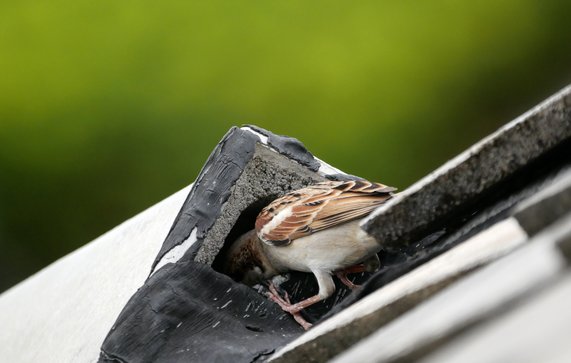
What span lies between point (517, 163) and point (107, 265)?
1576 millimetres

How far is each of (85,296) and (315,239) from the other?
0.67 metres

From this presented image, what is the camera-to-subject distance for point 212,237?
1934mm

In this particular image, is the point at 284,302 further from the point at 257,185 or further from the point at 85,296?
the point at 85,296

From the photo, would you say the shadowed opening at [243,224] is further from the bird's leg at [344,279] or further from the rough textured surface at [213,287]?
the bird's leg at [344,279]

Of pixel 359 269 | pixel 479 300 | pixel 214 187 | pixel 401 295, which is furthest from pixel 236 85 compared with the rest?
pixel 479 300

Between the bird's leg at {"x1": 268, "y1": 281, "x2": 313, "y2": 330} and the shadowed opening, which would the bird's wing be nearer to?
the shadowed opening

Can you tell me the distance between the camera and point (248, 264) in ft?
7.00

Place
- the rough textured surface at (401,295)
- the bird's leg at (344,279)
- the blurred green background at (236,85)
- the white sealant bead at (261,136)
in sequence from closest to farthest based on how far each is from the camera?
1. the rough textured surface at (401,295)
2. the white sealant bead at (261,136)
3. the bird's leg at (344,279)
4. the blurred green background at (236,85)

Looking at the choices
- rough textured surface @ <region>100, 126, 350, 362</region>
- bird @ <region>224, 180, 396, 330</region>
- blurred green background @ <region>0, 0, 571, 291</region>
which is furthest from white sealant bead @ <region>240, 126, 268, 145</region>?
blurred green background @ <region>0, 0, 571, 291</region>

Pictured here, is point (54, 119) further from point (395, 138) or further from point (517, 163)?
point (517, 163)

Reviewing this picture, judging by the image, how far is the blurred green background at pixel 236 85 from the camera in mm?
6227

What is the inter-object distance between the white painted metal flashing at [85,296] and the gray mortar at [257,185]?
288 mm

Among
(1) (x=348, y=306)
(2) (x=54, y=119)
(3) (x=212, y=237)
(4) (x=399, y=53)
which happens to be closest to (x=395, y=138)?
(4) (x=399, y=53)

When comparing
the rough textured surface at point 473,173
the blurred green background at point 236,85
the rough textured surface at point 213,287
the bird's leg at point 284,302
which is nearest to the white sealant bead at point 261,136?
the rough textured surface at point 213,287
